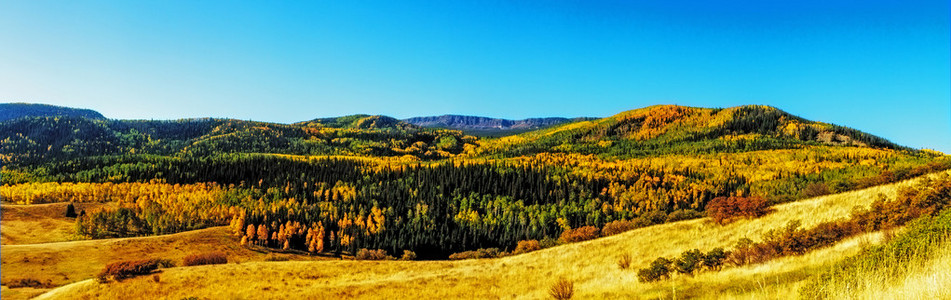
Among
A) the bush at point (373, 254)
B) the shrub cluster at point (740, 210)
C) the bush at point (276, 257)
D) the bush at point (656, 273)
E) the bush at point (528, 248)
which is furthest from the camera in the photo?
the bush at point (276, 257)

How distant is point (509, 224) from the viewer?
183625mm

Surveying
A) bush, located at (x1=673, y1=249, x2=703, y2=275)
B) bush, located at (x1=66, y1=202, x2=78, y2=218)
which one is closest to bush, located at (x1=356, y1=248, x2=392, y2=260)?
bush, located at (x1=673, y1=249, x2=703, y2=275)

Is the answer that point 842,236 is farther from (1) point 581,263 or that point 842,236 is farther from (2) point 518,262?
(2) point 518,262

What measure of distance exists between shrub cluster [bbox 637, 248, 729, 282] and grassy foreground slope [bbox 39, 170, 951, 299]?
1.09m

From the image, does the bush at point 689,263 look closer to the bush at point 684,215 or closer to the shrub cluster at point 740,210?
the shrub cluster at point 740,210

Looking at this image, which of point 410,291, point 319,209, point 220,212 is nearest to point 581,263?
point 410,291

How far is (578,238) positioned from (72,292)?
76.1m

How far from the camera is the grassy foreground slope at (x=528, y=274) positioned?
26.0 meters

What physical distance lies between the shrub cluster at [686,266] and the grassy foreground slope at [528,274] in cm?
109

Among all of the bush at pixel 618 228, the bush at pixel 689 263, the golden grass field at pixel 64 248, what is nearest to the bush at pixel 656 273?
the bush at pixel 689 263

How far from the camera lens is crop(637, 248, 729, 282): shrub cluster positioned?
29141 millimetres

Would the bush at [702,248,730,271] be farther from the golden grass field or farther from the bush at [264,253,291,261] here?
the bush at [264,253,291,261]

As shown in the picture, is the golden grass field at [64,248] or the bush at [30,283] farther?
the golden grass field at [64,248]

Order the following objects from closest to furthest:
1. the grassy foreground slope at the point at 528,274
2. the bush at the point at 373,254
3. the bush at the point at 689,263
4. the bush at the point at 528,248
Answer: the grassy foreground slope at the point at 528,274 → the bush at the point at 689,263 → the bush at the point at 528,248 → the bush at the point at 373,254
